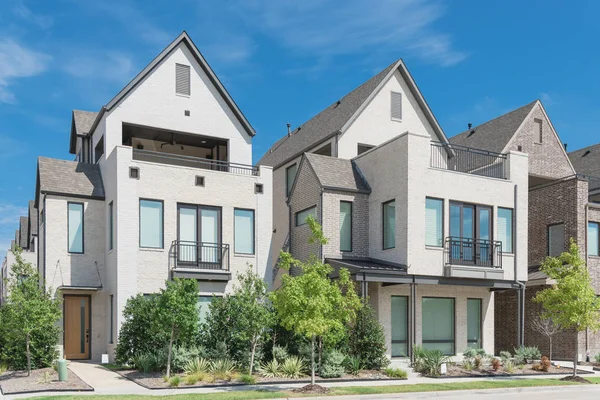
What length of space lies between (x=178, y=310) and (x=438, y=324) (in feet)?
38.5

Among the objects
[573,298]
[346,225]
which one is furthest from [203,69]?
[573,298]

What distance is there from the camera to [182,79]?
91.0 ft

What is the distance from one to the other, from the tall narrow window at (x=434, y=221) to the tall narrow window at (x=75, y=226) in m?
13.4

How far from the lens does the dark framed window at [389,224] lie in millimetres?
25188

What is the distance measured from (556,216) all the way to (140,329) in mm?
18921

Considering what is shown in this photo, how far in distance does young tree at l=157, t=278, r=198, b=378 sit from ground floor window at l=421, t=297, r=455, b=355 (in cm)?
1040

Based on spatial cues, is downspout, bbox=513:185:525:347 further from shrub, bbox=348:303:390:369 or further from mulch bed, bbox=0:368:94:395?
mulch bed, bbox=0:368:94:395

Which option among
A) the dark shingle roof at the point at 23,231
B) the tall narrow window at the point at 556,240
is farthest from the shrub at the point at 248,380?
the dark shingle roof at the point at 23,231

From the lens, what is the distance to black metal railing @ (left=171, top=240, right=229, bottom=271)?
2452 centimetres

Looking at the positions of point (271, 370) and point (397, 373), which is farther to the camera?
point (397, 373)

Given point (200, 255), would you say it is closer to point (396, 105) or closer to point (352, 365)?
point (352, 365)

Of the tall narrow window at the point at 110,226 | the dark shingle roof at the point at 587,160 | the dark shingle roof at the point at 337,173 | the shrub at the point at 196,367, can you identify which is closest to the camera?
the shrub at the point at 196,367

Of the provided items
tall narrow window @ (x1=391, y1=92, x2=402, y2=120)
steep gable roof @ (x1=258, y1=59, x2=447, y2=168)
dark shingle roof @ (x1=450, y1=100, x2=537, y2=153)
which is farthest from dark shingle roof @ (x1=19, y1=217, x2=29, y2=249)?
dark shingle roof @ (x1=450, y1=100, x2=537, y2=153)

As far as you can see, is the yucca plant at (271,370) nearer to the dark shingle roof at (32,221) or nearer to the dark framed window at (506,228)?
the dark framed window at (506,228)
